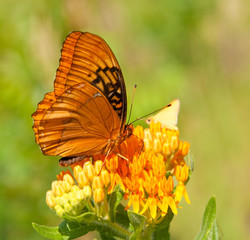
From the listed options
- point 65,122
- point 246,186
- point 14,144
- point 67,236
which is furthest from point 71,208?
point 246,186

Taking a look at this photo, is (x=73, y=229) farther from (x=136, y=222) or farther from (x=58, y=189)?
(x=136, y=222)

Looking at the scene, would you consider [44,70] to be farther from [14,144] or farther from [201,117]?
[201,117]

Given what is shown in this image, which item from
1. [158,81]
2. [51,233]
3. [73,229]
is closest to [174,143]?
[73,229]

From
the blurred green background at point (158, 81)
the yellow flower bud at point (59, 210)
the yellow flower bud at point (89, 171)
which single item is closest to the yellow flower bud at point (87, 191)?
the yellow flower bud at point (89, 171)

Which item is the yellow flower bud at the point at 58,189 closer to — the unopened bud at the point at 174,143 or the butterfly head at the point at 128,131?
the butterfly head at the point at 128,131

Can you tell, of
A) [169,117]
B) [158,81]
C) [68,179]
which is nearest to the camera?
[68,179]

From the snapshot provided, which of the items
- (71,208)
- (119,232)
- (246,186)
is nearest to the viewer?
(71,208)
